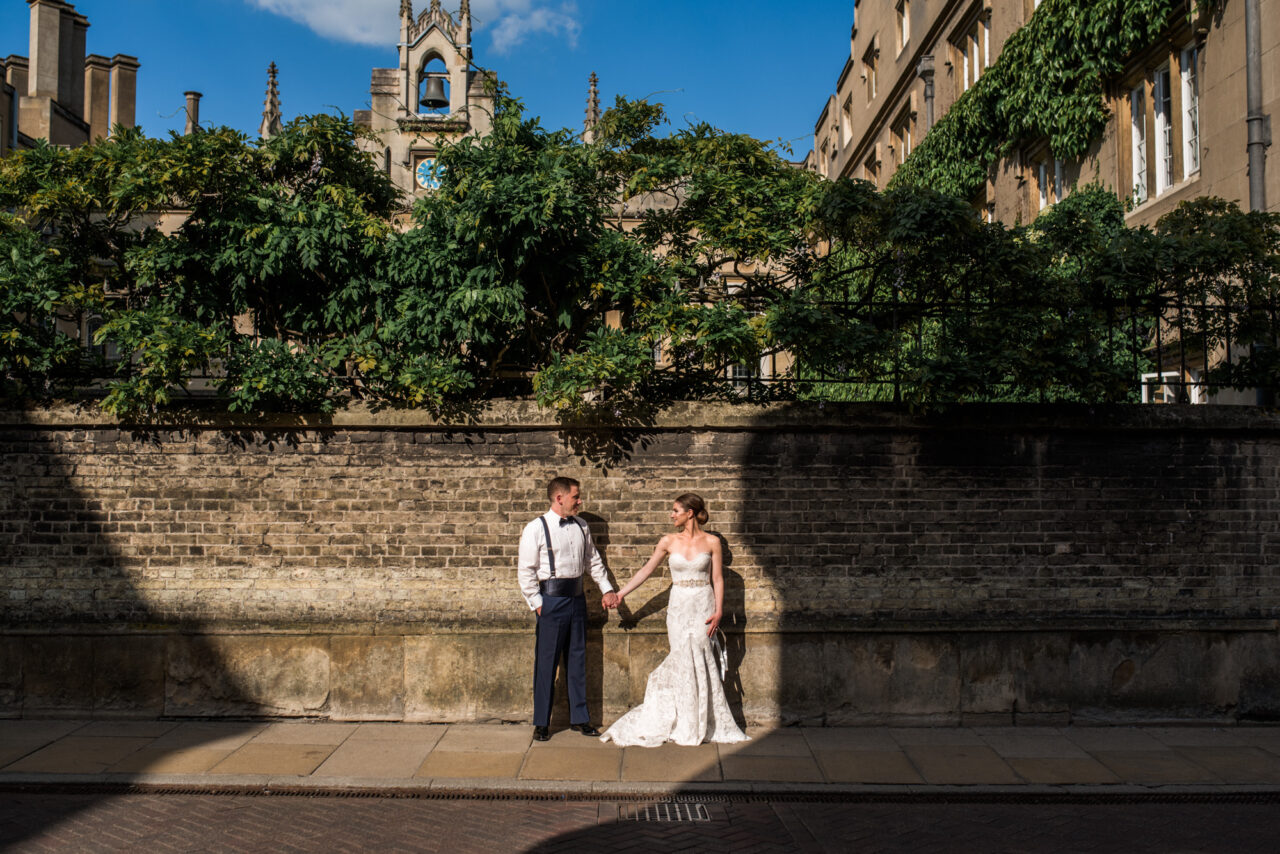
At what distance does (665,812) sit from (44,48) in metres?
31.3

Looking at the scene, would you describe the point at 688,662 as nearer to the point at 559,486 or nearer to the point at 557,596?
the point at 557,596

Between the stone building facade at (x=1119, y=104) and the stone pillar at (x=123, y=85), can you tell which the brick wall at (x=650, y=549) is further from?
the stone pillar at (x=123, y=85)

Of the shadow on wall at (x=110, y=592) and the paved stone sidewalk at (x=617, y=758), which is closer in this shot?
the paved stone sidewalk at (x=617, y=758)

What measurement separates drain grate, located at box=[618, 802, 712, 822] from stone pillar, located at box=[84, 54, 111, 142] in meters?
33.9

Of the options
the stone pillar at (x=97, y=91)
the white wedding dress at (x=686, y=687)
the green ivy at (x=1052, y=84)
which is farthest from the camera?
the stone pillar at (x=97, y=91)

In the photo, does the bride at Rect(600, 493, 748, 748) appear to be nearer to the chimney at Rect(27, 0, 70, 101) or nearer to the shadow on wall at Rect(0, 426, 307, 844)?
the shadow on wall at Rect(0, 426, 307, 844)

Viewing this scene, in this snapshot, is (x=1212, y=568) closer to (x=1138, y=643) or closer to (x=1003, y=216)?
(x=1138, y=643)

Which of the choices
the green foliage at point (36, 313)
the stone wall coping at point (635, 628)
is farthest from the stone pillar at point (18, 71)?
the stone wall coping at point (635, 628)

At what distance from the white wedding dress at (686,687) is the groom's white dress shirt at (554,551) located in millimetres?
657

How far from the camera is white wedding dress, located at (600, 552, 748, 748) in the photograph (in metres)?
7.39

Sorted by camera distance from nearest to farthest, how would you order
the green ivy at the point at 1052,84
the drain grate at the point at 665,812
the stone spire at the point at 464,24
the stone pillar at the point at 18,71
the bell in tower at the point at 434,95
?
1. the drain grate at the point at 665,812
2. the green ivy at the point at 1052,84
3. the bell in tower at the point at 434,95
4. the stone pillar at the point at 18,71
5. the stone spire at the point at 464,24

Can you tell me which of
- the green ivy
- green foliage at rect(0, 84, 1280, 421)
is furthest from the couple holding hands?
the green ivy

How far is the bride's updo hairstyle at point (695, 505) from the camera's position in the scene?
7566 mm

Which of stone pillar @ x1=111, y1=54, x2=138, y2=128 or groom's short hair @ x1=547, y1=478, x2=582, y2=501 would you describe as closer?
groom's short hair @ x1=547, y1=478, x2=582, y2=501
